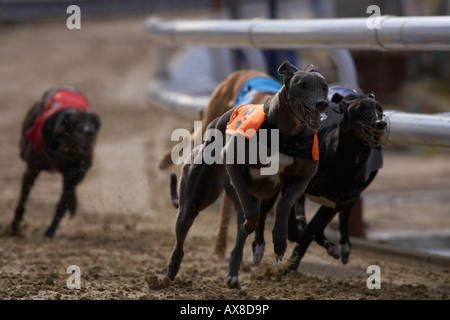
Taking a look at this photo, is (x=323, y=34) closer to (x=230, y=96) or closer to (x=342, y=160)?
(x=230, y=96)

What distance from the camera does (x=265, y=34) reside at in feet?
20.9

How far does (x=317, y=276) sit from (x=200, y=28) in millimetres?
2759

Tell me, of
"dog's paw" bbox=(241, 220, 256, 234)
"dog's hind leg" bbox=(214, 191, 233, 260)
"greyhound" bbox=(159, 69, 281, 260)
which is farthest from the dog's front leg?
"dog's hind leg" bbox=(214, 191, 233, 260)

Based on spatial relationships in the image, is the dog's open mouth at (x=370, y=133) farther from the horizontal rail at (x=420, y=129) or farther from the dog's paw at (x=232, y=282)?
the dog's paw at (x=232, y=282)

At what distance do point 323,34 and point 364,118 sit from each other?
1.46 metres

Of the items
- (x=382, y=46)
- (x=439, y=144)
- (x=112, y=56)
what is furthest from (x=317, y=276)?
(x=112, y=56)

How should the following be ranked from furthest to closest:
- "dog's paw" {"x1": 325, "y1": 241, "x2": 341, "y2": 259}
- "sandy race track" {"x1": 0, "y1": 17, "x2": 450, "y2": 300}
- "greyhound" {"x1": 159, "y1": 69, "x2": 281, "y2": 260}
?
"greyhound" {"x1": 159, "y1": 69, "x2": 281, "y2": 260}
"dog's paw" {"x1": 325, "y1": 241, "x2": 341, "y2": 259}
"sandy race track" {"x1": 0, "y1": 17, "x2": 450, "y2": 300}

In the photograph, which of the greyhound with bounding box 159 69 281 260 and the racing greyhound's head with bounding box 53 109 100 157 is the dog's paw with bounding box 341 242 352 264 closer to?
the greyhound with bounding box 159 69 281 260

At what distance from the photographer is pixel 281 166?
13.7 feet

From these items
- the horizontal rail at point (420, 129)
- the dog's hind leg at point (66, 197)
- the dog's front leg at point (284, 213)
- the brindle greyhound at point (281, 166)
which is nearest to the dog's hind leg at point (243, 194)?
the brindle greyhound at point (281, 166)

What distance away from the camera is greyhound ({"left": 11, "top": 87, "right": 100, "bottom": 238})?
246 inches

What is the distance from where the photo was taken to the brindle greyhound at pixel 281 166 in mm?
3982

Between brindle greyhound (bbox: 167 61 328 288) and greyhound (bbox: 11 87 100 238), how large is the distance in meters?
1.86
